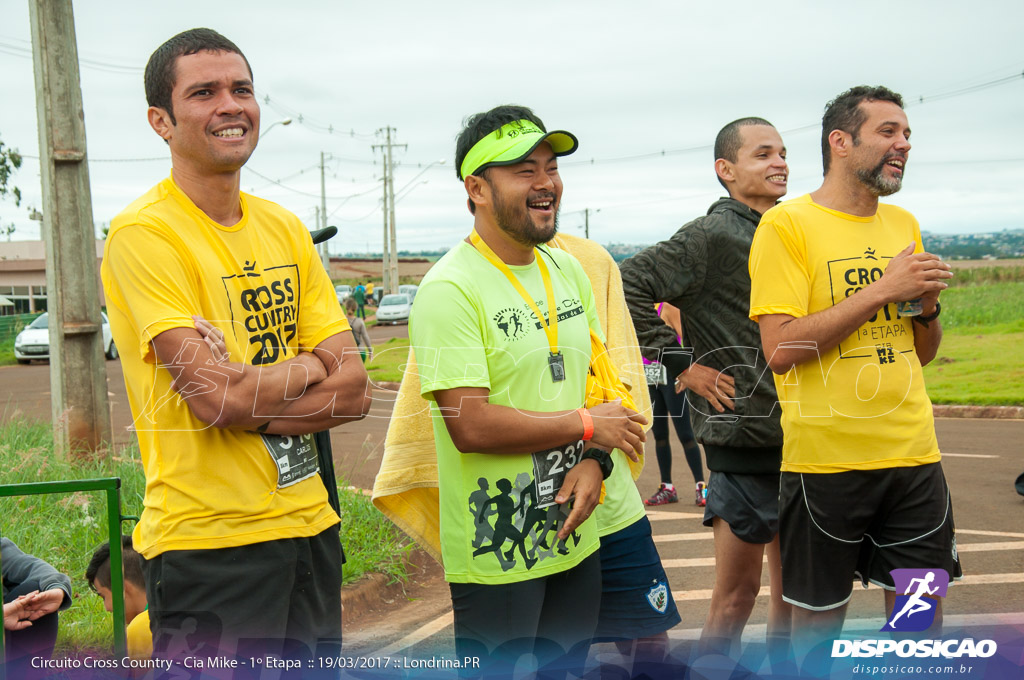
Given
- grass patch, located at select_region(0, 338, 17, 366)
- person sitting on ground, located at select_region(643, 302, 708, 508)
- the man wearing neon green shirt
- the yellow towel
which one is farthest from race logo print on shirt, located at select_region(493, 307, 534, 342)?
Answer: grass patch, located at select_region(0, 338, 17, 366)

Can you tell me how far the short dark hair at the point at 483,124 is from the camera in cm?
308

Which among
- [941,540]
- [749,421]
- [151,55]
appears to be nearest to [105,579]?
[151,55]

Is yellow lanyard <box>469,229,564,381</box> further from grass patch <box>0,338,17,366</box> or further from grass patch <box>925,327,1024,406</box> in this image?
grass patch <box>0,338,17,366</box>

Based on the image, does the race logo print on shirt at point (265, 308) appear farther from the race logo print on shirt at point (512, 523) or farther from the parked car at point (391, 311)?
the parked car at point (391, 311)

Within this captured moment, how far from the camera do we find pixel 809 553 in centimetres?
346

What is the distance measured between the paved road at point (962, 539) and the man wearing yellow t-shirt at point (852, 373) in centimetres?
105

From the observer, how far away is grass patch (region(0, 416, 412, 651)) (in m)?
4.61

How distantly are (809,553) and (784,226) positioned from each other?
4.07ft

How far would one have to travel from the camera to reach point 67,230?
267 inches

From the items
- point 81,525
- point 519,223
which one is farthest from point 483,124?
point 81,525

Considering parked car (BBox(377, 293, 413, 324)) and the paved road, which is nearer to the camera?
the paved road

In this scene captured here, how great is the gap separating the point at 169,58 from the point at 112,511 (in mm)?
1430

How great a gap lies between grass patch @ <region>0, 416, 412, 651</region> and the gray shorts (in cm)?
261

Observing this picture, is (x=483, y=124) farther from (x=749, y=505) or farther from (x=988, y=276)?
(x=988, y=276)
